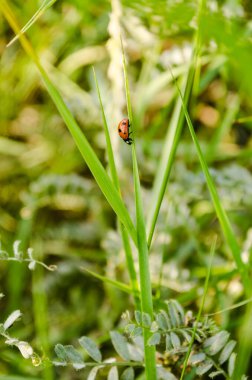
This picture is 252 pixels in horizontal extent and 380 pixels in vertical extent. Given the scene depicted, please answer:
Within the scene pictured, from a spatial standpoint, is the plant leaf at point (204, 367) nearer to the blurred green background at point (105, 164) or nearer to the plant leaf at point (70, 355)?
the plant leaf at point (70, 355)

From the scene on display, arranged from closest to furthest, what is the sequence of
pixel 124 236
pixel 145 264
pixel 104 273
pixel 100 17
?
pixel 145 264 < pixel 124 236 < pixel 104 273 < pixel 100 17

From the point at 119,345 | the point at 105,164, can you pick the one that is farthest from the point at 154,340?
the point at 105,164

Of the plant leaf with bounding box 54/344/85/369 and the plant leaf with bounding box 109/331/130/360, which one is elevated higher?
the plant leaf with bounding box 54/344/85/369

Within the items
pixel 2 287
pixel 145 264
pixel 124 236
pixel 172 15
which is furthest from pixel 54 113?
pixel 145 264

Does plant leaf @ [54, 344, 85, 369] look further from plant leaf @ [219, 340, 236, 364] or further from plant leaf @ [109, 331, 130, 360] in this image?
plant leaf @ [219, 340, 236, 364]

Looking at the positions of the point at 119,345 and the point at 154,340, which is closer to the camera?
the point at 154,340

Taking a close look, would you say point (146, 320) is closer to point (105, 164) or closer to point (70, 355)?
point (70, 355)

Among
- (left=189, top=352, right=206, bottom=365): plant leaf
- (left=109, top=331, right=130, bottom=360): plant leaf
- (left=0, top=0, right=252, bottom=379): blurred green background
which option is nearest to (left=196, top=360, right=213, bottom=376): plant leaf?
(left=189, top=352, right=206, bottom=365): plant leaf

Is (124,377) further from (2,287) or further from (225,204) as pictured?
(2,287)
